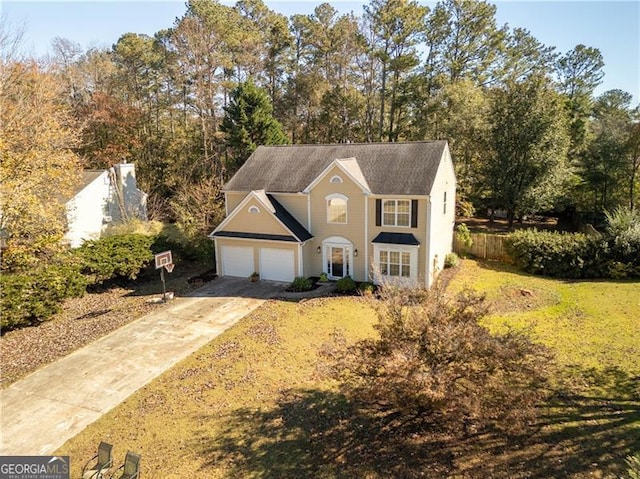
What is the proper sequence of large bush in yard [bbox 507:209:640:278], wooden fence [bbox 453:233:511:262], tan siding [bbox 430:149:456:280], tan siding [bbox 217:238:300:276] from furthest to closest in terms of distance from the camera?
wooden fence [bbox 453:233:511:262] → large bush in yard [bbox 507:209:640:278] → tan siding [bbox 217:238:300:276] → tan siding [bbox 430:149:456:280]

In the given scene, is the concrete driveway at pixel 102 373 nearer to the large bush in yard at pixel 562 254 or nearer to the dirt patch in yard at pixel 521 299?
the dirt patch in yard at pixel 521 299

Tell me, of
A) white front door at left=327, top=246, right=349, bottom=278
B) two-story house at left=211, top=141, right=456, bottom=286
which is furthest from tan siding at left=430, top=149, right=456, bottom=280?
white front door at left=327, top=246, right=349, bottom=278

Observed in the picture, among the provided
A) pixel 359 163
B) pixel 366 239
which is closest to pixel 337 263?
pixel 366 239

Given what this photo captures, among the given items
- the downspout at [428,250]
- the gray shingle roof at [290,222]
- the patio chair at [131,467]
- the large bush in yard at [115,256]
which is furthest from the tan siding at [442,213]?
the patio chair at [131,467]

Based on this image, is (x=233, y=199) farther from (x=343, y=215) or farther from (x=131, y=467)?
(x=131, y=467)

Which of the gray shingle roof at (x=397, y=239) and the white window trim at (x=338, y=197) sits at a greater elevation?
the white window trim at (x=338, y=197)

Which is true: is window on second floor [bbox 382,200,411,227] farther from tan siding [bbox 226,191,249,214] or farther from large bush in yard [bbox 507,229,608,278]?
large bush in yard [bbox 507,229,608,278]
